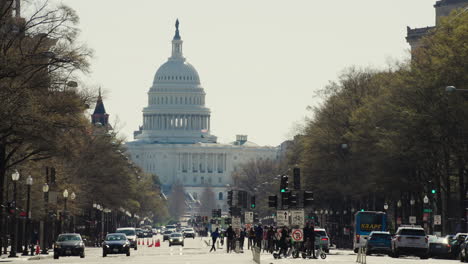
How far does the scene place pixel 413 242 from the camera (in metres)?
76.9

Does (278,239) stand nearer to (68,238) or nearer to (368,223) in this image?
(68,238)

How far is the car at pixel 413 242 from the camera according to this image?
76.8m

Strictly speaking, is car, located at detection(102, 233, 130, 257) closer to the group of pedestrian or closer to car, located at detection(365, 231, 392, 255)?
the group of pedestrian

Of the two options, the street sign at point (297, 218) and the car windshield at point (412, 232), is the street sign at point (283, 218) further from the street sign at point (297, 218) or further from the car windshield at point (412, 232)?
the car windshield at point (412, 232)

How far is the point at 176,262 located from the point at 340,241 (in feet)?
206

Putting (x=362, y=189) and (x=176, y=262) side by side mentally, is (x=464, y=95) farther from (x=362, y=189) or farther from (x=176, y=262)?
(x=362, y=189)

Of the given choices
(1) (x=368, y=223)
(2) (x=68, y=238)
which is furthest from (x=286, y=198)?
(1) (x=368, y=223)

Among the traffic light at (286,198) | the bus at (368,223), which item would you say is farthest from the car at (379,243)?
the bus at (368,223)

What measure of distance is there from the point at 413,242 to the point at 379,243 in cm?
668

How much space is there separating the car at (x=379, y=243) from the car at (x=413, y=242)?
5.57 m

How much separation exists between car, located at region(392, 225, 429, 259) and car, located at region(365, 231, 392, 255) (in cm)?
557

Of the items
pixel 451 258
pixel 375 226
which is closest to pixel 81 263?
pixel 451 258

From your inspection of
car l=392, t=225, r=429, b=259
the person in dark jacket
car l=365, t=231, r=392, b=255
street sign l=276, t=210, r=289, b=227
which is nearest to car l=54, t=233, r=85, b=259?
street sign l=276, t=210, r=289, b=227

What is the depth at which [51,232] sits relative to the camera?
12619 cm
